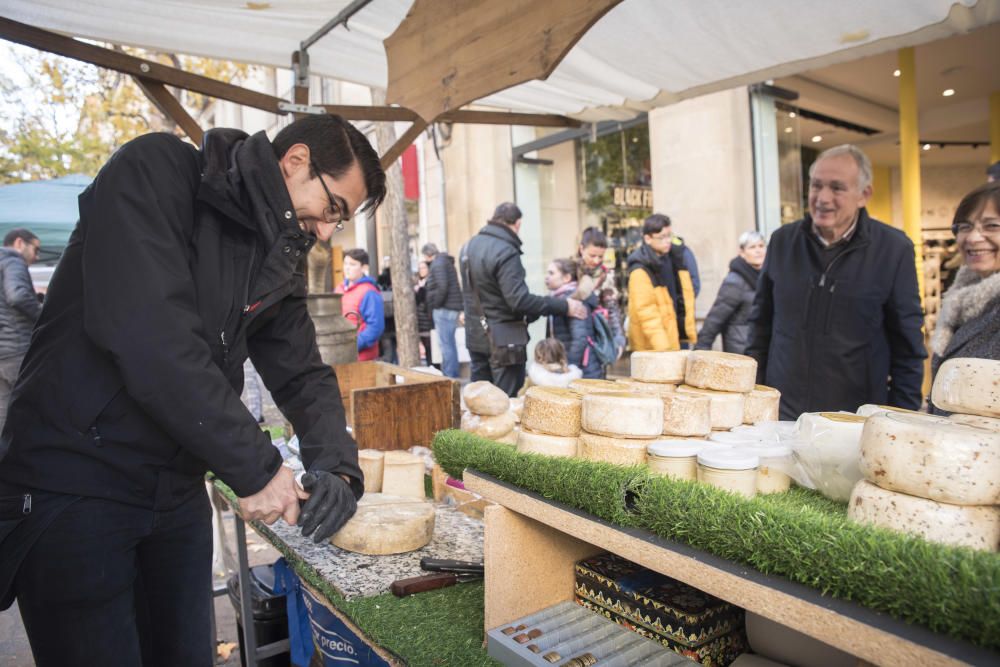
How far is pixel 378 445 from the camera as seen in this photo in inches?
118

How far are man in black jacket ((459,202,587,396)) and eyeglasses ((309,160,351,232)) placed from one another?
10.4 feet

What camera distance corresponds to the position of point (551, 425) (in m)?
1.63

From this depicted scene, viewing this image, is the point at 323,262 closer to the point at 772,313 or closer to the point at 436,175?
the point at 772,313

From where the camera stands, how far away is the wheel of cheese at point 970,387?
1151 mm

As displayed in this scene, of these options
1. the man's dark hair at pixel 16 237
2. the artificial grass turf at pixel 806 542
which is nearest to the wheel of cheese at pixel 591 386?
the artificial grass turf at pixel 806 542

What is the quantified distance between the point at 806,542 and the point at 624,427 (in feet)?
1.77

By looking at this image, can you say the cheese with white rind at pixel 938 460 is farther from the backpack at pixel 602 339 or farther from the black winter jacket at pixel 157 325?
the backpack at pixel 602 339

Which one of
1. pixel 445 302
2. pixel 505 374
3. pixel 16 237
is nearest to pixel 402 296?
pixel 445 302

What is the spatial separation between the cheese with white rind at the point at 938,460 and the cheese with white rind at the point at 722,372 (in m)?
0.61

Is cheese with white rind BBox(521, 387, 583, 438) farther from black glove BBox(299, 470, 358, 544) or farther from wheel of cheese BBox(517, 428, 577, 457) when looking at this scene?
black glove BBox(299, 470, 358, 544)

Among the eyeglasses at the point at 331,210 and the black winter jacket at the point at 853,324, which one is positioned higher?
the eyeglasses at the point at 331,210

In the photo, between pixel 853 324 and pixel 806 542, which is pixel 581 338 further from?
pixel 806 542

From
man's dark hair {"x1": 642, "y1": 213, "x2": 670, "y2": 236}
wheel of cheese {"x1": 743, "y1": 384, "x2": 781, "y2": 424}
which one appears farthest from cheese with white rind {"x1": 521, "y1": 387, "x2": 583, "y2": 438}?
man's dark hair {"x1": 642, "y1": 213, "x2": 670, "y2": 236}

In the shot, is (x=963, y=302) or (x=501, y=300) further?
(x=501, y=300)
